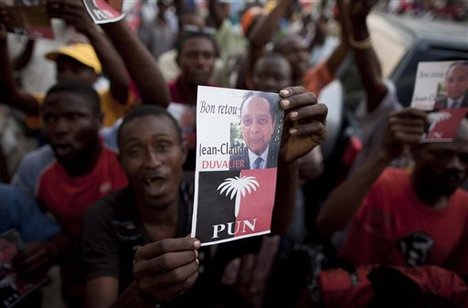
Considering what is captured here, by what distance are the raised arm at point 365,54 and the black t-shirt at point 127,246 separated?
124 centimetres

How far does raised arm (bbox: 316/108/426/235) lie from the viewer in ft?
5.86

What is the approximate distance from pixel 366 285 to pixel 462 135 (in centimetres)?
87

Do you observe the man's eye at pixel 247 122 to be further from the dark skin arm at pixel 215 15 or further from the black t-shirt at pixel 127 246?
the dark skin arm at pixel 215 15

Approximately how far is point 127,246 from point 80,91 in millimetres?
1001

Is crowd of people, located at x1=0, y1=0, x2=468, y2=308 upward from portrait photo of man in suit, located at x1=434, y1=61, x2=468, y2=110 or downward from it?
downward

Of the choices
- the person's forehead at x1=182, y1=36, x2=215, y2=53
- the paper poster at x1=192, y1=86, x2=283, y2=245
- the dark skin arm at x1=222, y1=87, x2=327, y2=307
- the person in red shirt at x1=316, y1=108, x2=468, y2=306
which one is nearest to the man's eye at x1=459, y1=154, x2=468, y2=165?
the person in red shirt at x1=316, y1=108, x2=468, y2=306

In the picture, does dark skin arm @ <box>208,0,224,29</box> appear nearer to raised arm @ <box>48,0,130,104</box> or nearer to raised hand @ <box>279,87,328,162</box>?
raised arm @ <box>48,0,130,104</box>

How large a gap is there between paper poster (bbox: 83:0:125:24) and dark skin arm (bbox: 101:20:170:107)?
9.1 inches

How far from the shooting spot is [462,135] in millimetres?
2055

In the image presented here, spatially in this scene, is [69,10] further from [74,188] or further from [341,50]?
[341,50]

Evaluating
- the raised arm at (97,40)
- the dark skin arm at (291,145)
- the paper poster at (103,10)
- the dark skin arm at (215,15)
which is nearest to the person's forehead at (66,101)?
the raised arm at (97,40)

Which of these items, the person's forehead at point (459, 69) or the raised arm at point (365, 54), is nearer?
the person's forehead at point (459, 69)

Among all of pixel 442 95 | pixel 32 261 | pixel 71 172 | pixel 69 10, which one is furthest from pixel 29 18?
pixel 442 95

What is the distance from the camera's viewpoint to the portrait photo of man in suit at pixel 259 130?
1.24 metres
